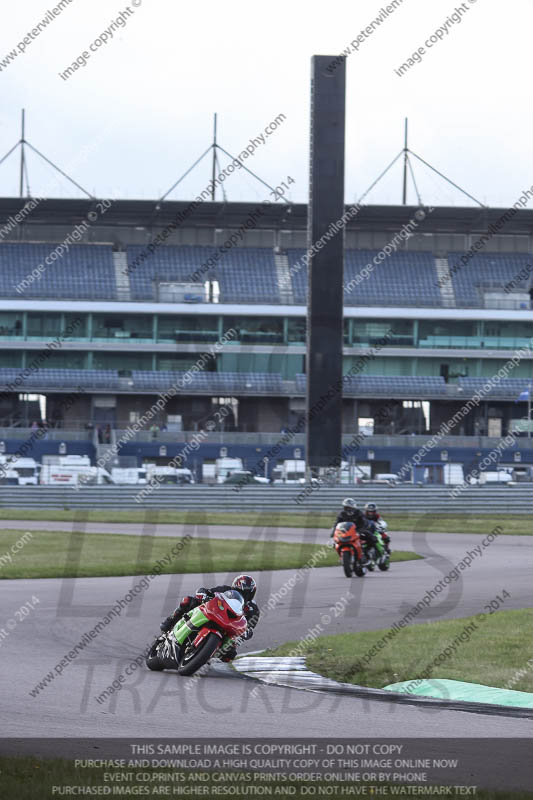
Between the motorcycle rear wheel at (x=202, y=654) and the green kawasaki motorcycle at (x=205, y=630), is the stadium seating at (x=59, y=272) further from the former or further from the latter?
the motorcycle rear wheel at (x=202, y=654)

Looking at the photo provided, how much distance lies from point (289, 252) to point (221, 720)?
66371 mm

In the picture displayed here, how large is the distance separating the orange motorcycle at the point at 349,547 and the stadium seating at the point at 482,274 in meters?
50.2

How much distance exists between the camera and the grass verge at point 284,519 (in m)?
36.6

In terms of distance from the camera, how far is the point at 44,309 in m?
67.8

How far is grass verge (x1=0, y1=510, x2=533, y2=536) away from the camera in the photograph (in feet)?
120

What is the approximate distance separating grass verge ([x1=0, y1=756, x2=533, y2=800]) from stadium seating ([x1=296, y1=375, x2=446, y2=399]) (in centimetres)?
6043

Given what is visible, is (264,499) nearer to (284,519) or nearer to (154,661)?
(284,519)

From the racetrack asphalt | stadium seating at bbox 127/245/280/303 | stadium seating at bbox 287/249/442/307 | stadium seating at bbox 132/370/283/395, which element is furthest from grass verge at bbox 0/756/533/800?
stadium seating at bbox 287/249/442/307

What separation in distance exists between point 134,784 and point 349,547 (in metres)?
15.1

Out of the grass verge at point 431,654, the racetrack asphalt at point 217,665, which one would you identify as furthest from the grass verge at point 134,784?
the grass verge at point 431,654

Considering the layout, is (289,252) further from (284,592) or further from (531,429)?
(284,592)

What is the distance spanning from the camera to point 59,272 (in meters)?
70.6

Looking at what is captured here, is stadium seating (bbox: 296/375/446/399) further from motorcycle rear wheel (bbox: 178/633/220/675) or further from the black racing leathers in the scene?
motorcycle rear wheel (bbox: 178/633/220/675)

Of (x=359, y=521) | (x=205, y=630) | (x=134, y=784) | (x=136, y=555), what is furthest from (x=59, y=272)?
(x=134, y=784)
